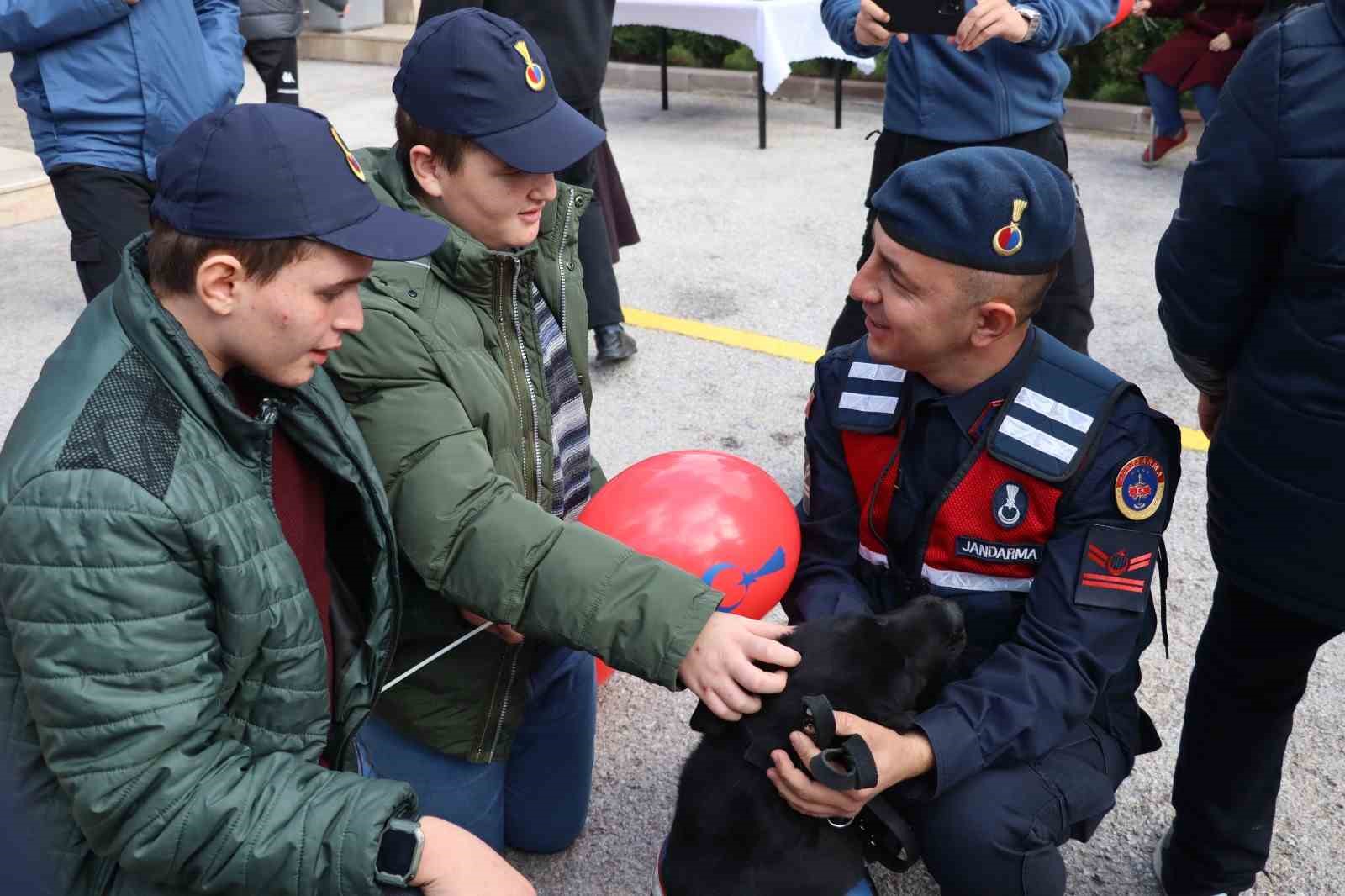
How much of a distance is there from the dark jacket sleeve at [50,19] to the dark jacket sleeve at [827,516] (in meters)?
2.70

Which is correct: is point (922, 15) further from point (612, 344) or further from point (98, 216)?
point (98, 216)

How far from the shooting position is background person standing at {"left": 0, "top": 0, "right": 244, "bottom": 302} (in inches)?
154

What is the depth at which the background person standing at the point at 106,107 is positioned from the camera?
3920 mm

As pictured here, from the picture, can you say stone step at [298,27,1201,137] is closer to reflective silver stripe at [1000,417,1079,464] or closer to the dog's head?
reflective silver stripe at [1000,417,1079,464]

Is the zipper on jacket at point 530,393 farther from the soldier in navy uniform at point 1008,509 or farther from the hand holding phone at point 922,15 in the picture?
the hand holding phone at point 922,15

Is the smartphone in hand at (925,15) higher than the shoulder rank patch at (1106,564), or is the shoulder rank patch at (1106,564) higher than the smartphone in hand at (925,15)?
the smartphone in hand at (925,15)

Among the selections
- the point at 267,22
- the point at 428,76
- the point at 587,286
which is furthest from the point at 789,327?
the point at 428,76

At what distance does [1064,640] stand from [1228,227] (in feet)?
2.45

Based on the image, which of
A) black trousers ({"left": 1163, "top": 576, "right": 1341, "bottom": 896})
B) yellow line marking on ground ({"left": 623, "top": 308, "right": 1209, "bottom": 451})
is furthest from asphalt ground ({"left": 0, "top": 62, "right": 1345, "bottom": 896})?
black trousers ({"left": 1163, "top": 576, "right": 1341, "bottom": 896})

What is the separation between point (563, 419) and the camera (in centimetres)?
255

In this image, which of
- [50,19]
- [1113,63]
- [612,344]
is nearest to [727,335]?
[612,344]

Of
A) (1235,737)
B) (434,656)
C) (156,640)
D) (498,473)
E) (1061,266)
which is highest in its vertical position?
(156,640)

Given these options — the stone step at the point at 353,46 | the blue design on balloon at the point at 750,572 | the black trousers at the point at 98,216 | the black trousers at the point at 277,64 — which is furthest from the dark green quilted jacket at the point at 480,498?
the stone step at the point at 353,46

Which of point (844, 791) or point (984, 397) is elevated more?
point (984, 397)
